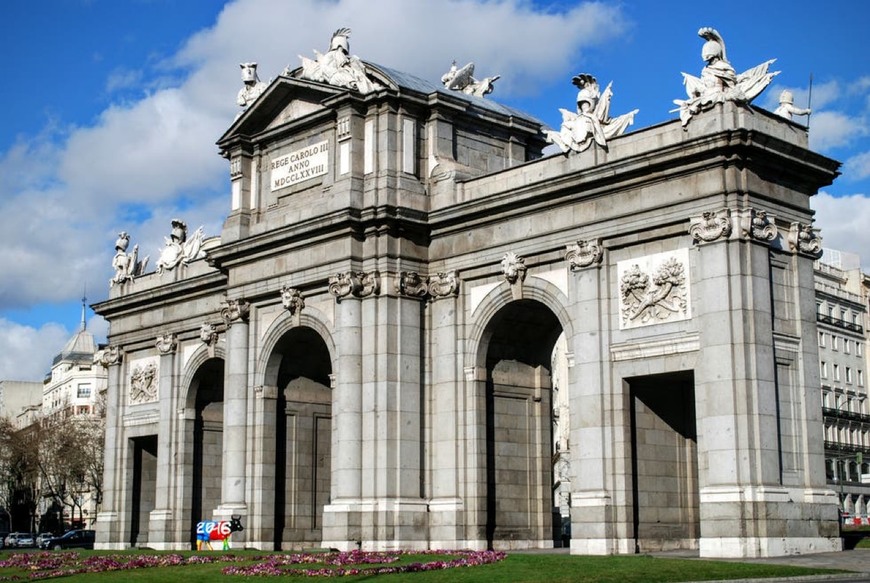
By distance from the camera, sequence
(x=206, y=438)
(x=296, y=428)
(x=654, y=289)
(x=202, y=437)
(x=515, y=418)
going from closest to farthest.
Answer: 1. (x=654, y=289)
2. (x=515, y=418)
3. (x=296, y=428)
4. (x=202, y=437)
5. (x=206, y=438)

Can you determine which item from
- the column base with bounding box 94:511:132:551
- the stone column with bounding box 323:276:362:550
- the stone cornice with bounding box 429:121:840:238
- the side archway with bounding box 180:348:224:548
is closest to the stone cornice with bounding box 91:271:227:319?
the side archway with bounding box 180:348:224:548

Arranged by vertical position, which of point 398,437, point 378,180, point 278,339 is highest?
point 378,180

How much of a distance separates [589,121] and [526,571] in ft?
55.5

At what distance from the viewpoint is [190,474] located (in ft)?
188

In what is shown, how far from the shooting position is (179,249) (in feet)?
197

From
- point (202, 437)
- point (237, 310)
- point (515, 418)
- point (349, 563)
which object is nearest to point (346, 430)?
point (515, 418)

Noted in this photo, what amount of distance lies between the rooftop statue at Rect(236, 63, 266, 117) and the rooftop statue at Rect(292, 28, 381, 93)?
419 centimetres

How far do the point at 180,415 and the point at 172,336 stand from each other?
12.6 feet

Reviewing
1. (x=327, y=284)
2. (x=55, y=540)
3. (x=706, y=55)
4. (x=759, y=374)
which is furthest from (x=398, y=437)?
(x=55, y=540)

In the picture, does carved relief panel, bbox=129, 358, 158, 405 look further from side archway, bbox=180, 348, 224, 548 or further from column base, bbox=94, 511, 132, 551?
column base, bbox=94, 511, 132, 551

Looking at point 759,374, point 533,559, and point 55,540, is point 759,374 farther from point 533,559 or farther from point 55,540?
point 55,540

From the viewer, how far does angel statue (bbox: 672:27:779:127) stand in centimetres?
3747

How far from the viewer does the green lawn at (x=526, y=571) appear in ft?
93.1

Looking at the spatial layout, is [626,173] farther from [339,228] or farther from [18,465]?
[18,465]
